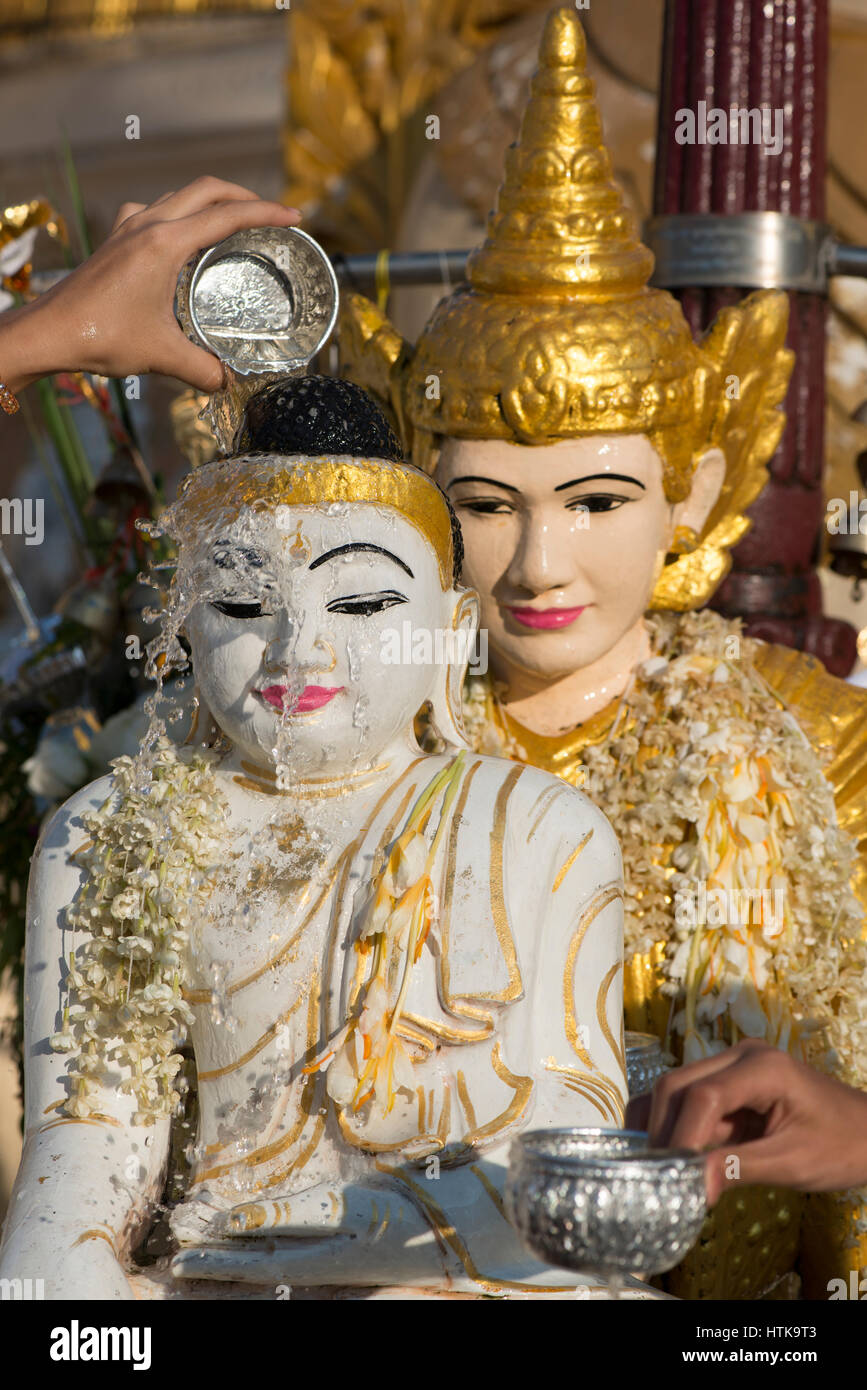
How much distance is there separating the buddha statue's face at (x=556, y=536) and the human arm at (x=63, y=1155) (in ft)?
2.64

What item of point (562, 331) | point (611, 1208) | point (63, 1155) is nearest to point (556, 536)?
point (562, 331)

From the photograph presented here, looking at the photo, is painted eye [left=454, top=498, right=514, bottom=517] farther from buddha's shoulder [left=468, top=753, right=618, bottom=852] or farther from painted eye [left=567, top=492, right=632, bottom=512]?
buddha's shoulder [left=468, top=753, right=618, bottom=852]

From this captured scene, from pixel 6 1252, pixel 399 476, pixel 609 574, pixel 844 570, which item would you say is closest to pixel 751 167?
pixel 844 570

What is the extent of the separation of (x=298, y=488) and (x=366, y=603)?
0.61 feet

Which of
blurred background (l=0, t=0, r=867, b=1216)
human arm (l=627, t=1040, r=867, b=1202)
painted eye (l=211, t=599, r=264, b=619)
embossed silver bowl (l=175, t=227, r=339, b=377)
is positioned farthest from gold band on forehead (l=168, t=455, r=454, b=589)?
blurred background (l=0, t=0, r=867, b=1216)

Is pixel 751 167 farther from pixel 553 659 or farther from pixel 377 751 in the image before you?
pixel 377 751

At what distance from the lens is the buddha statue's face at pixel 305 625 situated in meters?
2.79

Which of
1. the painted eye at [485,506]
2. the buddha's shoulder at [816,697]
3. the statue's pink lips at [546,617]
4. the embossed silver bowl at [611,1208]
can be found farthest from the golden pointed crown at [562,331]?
the embossed silver bowl at [611,1208]

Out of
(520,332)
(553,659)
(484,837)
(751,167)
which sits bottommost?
(484,837)

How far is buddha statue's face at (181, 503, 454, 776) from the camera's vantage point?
9.16 ft

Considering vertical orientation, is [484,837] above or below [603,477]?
below

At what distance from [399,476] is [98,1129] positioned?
1.00m

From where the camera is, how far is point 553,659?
3443mm

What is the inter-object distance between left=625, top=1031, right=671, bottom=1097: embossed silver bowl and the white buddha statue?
0.31 m
